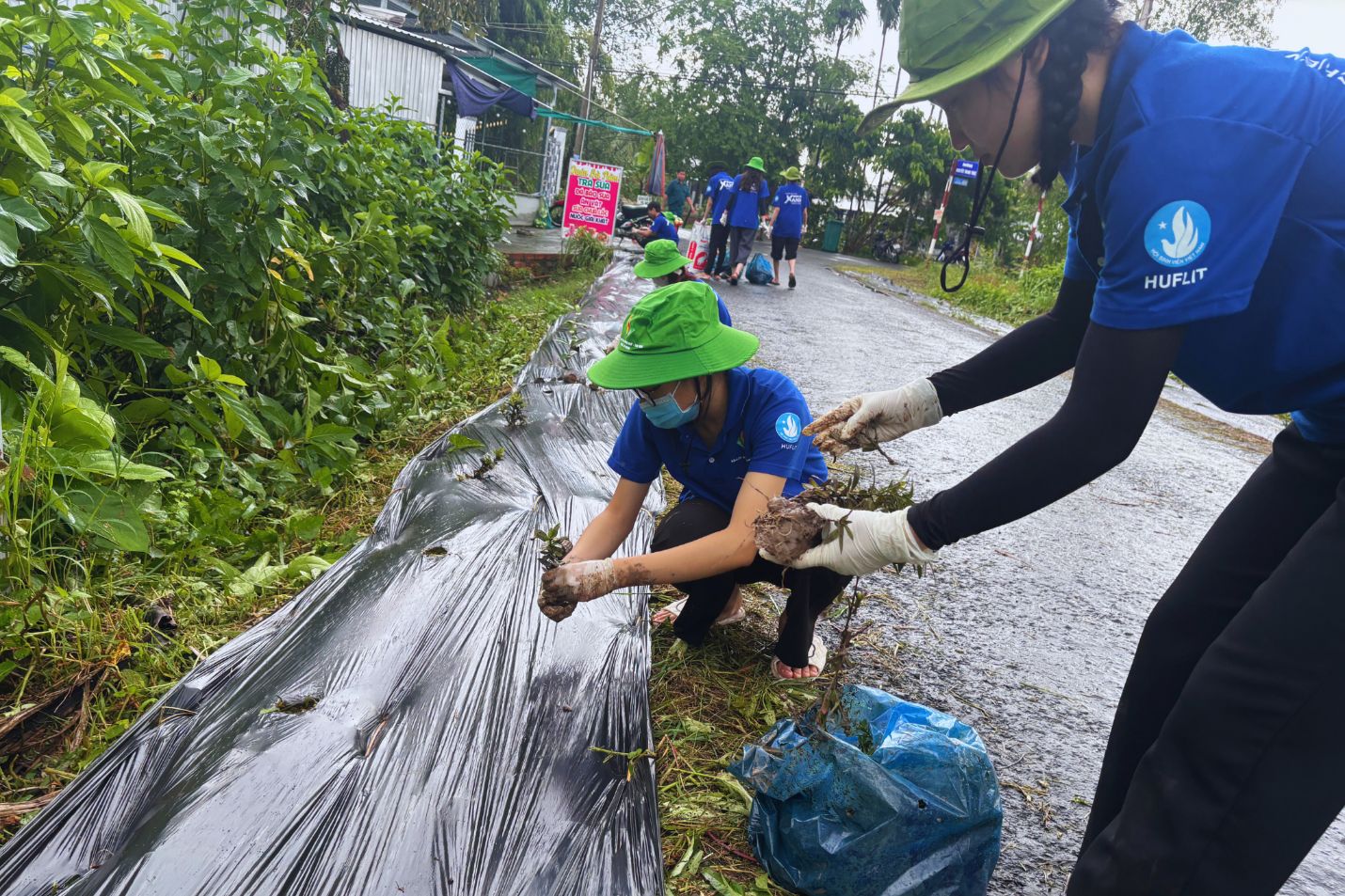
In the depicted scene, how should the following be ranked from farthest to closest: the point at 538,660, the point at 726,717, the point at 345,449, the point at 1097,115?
the point at 345,449 → the point at 726,717 → the point at 538,660 → the point at 1097,115

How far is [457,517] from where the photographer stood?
247cm

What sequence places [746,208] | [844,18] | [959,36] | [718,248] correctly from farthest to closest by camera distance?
[844,18]
[718,248]
[746,208]
[959,36]

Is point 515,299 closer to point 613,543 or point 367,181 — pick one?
point 367,181

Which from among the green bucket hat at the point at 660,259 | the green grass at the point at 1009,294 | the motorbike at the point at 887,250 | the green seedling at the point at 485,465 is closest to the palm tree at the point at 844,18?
the motorbike at the point at 887,250

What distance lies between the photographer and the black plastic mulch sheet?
1.25 metres

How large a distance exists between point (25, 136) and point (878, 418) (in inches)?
71.5

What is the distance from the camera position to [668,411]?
78.5 inches

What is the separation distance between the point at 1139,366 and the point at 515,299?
6.68 meters

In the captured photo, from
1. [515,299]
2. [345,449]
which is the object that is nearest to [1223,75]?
[345,449]

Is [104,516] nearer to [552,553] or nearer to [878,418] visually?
[552,553]

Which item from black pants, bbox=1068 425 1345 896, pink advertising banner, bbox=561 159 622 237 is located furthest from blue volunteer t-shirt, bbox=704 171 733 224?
black pants, bbox=1068 425 1345 896

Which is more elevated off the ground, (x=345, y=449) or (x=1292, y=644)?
(x=1292, y=644)

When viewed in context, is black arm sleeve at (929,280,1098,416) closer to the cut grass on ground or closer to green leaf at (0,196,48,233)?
the cut grass on ground

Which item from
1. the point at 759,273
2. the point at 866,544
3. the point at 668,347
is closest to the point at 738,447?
the point at 668,347
